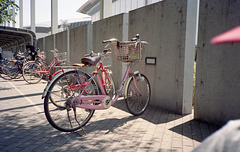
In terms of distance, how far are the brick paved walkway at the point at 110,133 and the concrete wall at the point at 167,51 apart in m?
0.40

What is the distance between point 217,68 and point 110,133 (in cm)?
229

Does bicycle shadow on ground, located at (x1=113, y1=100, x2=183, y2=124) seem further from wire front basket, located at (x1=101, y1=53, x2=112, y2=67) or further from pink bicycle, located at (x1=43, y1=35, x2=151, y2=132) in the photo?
wire front basket, located at (x1=101, y1=53, x2=112, y2=67)

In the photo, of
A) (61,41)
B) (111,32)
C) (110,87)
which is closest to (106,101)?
(110,87)

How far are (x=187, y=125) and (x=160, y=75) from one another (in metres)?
1.54

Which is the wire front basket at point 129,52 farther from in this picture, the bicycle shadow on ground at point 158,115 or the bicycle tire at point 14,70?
the bicycle tire at point 14,70

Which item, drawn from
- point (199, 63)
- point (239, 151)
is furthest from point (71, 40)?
point (239, 151)

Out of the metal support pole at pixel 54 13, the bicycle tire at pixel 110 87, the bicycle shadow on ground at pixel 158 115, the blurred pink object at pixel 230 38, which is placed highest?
the metal support pole at pixel 54 13

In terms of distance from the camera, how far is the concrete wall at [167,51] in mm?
4586

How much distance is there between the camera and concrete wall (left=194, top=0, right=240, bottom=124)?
139 inches

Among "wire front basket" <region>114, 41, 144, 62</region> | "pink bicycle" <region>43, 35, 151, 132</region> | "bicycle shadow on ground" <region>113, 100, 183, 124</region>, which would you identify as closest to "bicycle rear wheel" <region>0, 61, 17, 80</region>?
"pink bicycle" <region>43, 35, 151, 132</region>

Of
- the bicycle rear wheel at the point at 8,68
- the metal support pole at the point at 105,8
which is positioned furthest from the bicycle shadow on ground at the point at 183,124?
the bicycle rear wheel at the point at 8,68

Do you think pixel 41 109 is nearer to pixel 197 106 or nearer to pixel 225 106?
pixel 197 106

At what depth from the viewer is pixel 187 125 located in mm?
3996

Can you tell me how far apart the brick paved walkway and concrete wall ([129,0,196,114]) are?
0.40m
